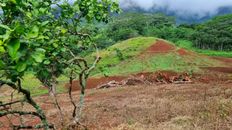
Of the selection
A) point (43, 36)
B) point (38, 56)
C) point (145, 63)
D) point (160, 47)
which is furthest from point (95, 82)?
point (38, 56)

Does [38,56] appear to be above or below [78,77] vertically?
above

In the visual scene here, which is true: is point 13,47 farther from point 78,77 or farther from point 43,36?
point 78,77

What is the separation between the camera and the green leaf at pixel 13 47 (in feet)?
9.72

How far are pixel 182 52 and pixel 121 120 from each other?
2564 inches

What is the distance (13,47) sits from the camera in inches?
118

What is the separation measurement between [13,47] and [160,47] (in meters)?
85.6

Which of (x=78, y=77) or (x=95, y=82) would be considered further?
(x=95, y=82)

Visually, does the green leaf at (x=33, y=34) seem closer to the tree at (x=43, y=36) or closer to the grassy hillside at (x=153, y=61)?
the tree at (x=43, y=36)

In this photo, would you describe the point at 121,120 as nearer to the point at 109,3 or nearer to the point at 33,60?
the point at 109,3

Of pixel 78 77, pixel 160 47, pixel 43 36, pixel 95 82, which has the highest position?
pixel 43 36

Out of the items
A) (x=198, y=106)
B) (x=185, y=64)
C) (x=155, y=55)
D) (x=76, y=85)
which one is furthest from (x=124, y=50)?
(x=198, y=106)

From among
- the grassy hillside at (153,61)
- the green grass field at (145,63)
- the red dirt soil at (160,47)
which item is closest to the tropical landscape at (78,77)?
the green grass field at (145,63)

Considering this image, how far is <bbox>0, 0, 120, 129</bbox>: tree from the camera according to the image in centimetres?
329

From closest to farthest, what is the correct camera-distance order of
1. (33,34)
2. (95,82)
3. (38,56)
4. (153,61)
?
(38,56) < (33,34) < (95,82) < (153,61)
